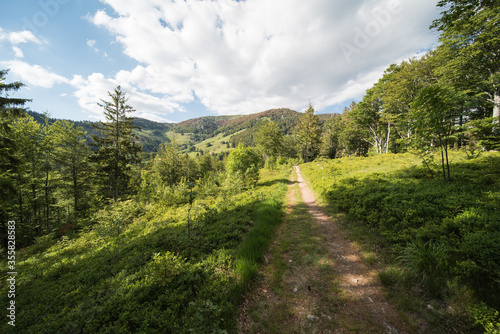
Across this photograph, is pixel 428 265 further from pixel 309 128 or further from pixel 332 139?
pixel 332 139

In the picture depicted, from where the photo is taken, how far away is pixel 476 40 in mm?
13688

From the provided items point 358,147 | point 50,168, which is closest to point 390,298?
point 50,168

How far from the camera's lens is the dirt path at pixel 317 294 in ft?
10.1

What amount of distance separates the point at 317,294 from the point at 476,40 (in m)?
24.0

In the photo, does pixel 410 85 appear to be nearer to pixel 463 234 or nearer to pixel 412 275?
pixel 463 234

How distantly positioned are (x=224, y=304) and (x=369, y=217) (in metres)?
5.93

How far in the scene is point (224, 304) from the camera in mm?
3377

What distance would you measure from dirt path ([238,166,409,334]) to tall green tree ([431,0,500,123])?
17.8 m

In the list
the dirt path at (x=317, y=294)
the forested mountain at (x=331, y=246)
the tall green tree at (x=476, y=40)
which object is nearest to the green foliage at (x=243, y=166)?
the forested mountain at (x=331, y=246)

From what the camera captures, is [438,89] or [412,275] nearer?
[412,275]

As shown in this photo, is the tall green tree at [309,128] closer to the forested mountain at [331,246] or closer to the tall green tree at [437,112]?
the forested mountain at [331,246]

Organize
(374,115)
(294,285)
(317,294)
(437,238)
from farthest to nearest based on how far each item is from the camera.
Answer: (374,115) → (437,238) → (294,285) → (317,294)

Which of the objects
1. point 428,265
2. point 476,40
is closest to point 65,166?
point 428,265

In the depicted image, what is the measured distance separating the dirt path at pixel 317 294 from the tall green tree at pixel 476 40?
58.3ft
